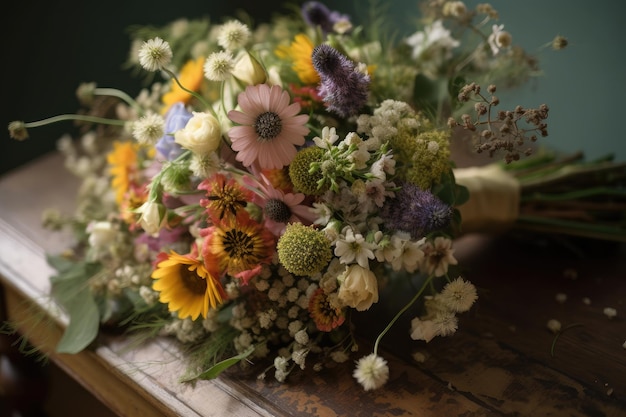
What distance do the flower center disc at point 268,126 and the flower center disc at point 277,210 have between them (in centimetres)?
8

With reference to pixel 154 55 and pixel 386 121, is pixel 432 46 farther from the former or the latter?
pixel 154 55

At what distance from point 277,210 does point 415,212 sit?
17 centimetres

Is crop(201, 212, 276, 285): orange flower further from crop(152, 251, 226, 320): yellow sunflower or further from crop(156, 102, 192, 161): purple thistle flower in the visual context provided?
crop(156, 102, 192, 161): purple thistle flower

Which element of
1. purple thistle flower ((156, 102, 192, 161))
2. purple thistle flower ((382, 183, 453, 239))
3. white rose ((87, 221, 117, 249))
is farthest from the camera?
white rose ((87, 221, 117, 249))

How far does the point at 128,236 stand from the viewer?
3.49 ft

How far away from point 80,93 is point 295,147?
1.63ft

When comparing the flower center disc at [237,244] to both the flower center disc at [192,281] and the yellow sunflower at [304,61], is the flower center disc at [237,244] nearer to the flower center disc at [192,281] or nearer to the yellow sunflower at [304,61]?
the flower center disc at [192,281]

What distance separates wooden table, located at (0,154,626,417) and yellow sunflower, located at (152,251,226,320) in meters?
0.09

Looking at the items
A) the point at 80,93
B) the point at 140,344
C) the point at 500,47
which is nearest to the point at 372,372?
the point at 140,344

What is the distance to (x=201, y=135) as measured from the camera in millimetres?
833

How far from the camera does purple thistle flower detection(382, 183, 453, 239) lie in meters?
0.79

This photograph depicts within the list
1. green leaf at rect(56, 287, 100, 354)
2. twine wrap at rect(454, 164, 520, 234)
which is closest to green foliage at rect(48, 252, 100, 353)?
green leaf at rect(56, 287, 100, 354)

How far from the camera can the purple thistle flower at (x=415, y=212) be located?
0.79m

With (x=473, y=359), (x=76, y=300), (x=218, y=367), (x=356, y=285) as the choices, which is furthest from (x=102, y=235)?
(x=473, y=359)
